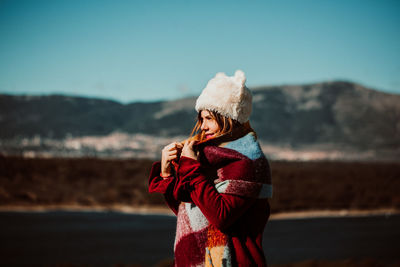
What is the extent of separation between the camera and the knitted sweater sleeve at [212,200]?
2016 millimetres

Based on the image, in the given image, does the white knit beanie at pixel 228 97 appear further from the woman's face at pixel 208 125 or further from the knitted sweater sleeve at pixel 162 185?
the knitted sweater sleeve at pixel 162 185

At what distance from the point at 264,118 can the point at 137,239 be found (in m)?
119

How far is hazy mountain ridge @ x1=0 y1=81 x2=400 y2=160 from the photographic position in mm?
119812

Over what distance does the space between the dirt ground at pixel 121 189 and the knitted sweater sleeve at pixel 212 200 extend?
23.0 meters

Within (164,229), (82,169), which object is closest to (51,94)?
(82,169)

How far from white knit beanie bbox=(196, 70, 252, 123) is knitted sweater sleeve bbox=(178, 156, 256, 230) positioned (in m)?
0.31

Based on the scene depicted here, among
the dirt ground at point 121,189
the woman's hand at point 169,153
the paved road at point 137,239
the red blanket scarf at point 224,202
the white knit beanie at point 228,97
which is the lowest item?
the dirt ground at point 121,189

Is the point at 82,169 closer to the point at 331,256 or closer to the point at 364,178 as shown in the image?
the point at 364,178

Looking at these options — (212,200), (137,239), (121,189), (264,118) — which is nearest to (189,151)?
(212,200)

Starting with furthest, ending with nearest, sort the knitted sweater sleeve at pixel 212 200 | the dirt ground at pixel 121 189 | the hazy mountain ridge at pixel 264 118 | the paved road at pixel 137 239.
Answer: the hazy mountain ridge at pixel 264 118 < the dirt ground at pixel 121 189 < the paved road at pixel 137 239 < the knitted sweater sleeve at pixel 212 200

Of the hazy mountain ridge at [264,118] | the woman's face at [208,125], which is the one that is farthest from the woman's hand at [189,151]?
the hazy mountain ridge at [264,118]

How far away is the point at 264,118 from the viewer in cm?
13100

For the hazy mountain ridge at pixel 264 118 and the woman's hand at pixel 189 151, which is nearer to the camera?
the woman's hand at pixel 189 151

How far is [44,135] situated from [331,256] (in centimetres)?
11052
